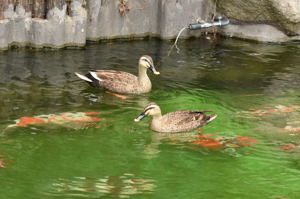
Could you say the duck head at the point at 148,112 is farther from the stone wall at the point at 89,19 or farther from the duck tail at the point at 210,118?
the stone wall at the point at 89,19

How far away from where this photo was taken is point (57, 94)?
1133 centimetres

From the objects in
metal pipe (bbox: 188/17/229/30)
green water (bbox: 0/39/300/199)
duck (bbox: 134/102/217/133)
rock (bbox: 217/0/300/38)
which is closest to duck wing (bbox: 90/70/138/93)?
green water (bbox: 0/39/300/199)

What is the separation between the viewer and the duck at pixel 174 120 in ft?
32.3

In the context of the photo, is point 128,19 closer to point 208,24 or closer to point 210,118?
point 208,24

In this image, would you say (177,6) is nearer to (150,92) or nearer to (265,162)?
(150,92)

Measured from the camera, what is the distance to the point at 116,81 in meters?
11.8

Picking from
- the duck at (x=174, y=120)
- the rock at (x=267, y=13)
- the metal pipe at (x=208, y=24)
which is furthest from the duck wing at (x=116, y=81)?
the rock at (x=267, y=13)

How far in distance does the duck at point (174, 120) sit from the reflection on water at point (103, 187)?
1.71m

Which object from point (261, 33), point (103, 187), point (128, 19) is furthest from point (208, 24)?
point (103, 187)

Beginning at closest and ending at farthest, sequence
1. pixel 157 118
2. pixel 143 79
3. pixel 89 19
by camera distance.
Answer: pixel 157 118
pixel 143 79
pixel 89 19

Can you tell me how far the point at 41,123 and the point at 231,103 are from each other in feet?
10.0

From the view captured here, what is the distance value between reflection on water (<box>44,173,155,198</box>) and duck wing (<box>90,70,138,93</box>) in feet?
12.1

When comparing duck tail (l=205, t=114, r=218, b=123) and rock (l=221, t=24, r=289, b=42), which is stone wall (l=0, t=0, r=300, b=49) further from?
duck tail (l=205, t=114, r=218, b=123)

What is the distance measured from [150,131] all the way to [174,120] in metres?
0.37
